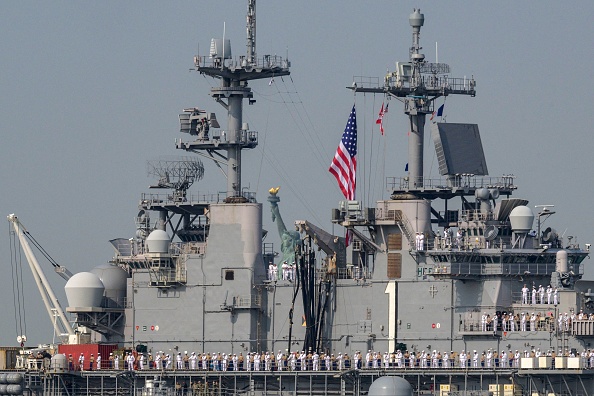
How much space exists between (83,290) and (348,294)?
15.3 m

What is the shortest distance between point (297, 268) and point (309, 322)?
307 cm

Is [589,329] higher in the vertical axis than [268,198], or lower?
lower

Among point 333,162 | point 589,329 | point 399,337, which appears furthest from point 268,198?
point 589,329

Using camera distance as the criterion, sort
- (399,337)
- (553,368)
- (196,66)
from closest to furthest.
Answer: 1. (553,368)
2. (399,337)
3. (196,66)

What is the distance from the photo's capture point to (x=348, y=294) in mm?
103812

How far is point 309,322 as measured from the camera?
103 metres

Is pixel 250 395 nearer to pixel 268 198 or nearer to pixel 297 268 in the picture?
pixel 297 268

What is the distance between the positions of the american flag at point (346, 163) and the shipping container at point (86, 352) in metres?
16.0

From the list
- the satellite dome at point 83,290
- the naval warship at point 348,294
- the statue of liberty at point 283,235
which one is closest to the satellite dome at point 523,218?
the naval warship at point 348,294

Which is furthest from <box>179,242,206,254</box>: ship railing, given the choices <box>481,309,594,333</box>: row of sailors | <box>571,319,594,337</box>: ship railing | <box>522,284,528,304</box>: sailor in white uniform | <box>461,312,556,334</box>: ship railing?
<box>571,319,594,337</box>: ship railing

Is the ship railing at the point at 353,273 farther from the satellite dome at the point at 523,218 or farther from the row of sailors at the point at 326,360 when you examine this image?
the satellite dome at the point at 523,218

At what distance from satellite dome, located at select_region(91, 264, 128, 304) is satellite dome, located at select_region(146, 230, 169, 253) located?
3.70m

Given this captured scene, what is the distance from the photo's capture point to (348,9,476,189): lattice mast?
108m

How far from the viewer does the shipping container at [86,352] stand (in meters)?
105
